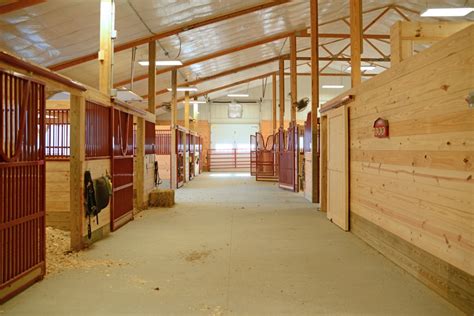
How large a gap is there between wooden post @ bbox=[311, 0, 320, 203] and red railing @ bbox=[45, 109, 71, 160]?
496 centimetres

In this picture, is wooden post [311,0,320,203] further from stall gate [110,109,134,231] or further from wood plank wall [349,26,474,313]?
stall gate [110,109,134,231]

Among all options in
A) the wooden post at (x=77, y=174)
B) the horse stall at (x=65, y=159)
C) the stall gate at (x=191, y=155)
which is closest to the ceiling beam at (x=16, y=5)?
the horse stall at (x=65, y=159)

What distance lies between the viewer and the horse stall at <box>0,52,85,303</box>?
296 cm

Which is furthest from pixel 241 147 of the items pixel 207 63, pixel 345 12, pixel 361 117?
pixel 361 117

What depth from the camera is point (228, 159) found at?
2261cm

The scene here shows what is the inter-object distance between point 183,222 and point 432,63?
4474mm

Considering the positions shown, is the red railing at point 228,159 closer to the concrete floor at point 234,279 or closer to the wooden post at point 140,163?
the wooden post at point 140,163

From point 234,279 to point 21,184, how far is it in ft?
6.52

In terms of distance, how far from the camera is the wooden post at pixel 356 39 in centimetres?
558

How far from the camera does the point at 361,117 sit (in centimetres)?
509

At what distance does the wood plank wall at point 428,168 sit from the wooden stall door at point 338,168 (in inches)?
33.2

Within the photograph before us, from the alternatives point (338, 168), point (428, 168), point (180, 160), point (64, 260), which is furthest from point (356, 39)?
point (180, 160)

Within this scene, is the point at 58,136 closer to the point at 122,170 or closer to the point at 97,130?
the point at 97,130

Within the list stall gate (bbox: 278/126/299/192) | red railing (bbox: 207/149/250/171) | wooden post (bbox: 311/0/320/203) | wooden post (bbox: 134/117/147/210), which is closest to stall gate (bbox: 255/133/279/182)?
stall gate (bbox: 278/126/299/192)
